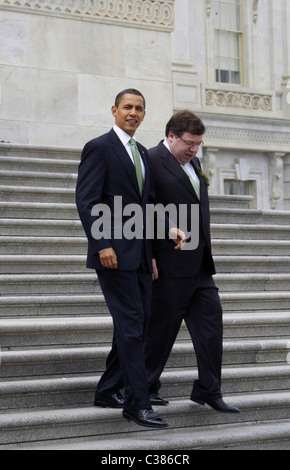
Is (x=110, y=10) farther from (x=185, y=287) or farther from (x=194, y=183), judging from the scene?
(x=185, y=287)

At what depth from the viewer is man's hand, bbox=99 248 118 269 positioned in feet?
17.9

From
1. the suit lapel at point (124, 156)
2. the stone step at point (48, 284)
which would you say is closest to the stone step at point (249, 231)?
the stone step at point (48, 284)

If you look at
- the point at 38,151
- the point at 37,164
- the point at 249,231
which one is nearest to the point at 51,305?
the point at 249,231

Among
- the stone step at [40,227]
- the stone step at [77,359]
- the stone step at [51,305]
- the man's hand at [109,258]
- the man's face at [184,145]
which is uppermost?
the man's face at [184,145]

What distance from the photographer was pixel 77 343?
6609 mm

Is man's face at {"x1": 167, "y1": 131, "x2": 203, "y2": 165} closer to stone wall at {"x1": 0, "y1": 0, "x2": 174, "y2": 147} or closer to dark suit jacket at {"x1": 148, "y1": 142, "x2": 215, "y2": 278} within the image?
dark suit jacket at {"x1": 148, "y1": 142, "x2": 215, "y2": 278}

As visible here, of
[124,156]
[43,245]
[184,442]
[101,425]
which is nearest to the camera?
[184,442]

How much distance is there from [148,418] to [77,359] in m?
1.00

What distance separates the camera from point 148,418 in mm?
5355

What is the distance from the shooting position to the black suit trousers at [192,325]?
5.79 meters

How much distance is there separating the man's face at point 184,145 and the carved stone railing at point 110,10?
21.1 ft

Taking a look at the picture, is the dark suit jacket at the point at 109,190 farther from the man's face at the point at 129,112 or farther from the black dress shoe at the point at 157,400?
the black dress shoe at the point at 157,400
